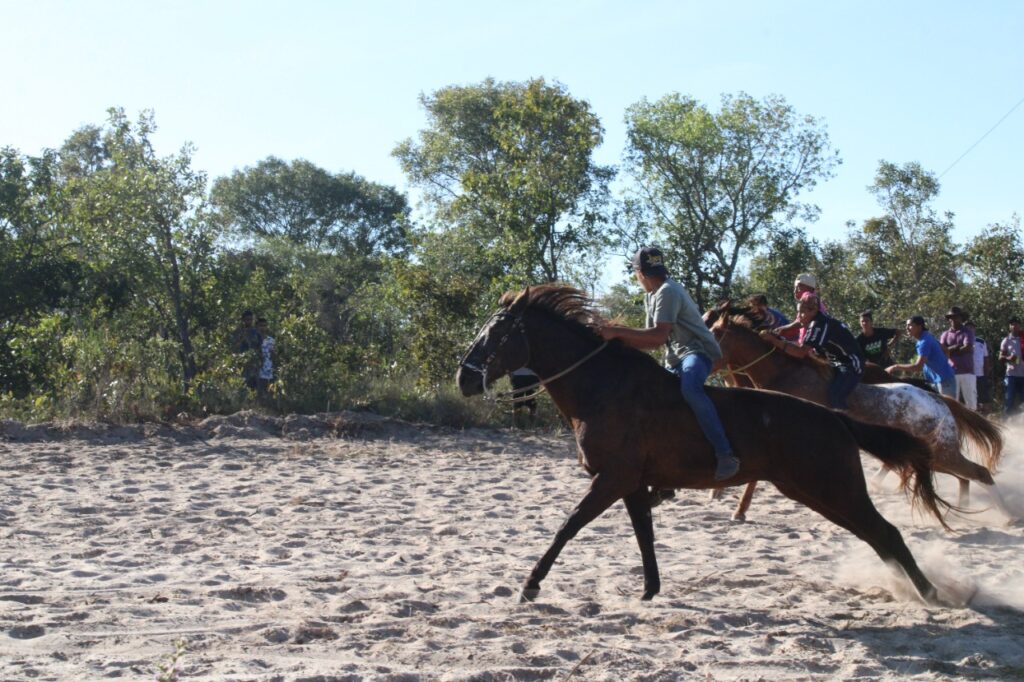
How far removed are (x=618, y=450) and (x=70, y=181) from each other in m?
13.5

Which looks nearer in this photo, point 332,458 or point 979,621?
point 979,621

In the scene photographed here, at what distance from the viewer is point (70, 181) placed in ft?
55.6

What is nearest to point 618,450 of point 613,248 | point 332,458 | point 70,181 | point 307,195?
point 332,458

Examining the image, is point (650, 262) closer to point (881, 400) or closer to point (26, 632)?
point (881, 400)

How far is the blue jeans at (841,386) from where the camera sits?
9.89 m

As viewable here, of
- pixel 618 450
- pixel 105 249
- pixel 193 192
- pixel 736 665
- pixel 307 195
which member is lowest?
pixel 736 665

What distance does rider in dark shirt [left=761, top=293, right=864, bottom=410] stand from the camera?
9922 mm

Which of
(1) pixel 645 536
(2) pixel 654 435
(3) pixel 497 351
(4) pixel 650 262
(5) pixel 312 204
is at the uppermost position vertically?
(5) pixel 312 204

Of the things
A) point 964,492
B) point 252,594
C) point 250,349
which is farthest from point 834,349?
point 250,349

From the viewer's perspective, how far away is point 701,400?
6562 mm

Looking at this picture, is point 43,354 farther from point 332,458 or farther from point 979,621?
point 979,621

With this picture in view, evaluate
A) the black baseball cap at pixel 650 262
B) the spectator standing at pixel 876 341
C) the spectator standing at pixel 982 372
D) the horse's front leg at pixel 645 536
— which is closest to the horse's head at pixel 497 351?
the black baseball cap at pixel 650 262

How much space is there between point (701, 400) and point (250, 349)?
11.4 metres

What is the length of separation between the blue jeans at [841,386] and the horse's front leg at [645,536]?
368 centimetres
